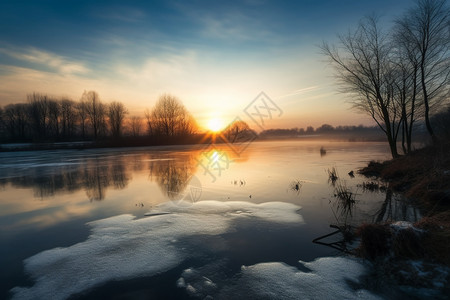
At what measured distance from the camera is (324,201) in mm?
8281

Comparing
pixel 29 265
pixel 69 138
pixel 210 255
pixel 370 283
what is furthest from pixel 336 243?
pixel 69 138

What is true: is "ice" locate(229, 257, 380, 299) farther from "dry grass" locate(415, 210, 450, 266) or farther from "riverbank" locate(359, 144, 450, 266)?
"dry grass" locate(415, 210, 450, 266)

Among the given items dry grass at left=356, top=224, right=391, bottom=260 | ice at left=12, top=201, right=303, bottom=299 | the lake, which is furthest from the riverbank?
ice at left=12, top=201, right=303, bottom=299

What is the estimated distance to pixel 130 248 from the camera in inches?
194

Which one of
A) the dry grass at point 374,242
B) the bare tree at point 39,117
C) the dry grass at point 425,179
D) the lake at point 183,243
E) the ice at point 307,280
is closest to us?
the ice at point 307,280

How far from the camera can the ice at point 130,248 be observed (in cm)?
379

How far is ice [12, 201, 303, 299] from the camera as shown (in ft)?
12.4

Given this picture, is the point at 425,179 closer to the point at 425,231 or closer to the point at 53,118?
the point at 425,231

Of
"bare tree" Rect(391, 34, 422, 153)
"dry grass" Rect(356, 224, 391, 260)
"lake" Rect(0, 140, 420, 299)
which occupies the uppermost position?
"bare tree" Rect(391, 34, 422, 153)

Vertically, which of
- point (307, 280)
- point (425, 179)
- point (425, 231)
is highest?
point (425, 179)

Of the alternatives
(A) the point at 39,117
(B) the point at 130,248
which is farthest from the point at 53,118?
(B) the point at 130,248

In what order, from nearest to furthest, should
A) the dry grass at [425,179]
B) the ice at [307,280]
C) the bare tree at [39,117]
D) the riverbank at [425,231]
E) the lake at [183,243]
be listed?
1. the ice at [307,280]
2. the lake at [183,243]
3. the riverbank at [425,231]
4. the dry grass at [425,179]
5. the bare tree at [39,117]

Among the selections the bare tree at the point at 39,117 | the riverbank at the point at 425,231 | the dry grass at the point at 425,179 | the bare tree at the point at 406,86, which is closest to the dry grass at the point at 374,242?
the riverbank at the point at 425,231

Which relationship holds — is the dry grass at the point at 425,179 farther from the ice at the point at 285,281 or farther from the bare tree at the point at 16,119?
the bare tree at the point at 16,119
